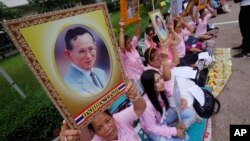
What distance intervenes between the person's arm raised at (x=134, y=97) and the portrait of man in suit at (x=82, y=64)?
22cm

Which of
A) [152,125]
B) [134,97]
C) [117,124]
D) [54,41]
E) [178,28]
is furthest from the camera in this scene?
[178,28]

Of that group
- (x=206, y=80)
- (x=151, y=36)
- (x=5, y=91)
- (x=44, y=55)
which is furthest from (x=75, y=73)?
(x=5, y=91)

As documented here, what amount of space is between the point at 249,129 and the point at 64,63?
268cm

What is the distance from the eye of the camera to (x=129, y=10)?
11.3ft

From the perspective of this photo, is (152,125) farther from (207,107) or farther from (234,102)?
(234,102)

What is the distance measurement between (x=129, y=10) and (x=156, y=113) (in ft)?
5.88

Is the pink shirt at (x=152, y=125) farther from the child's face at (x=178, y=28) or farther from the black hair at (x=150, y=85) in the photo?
the child's face at (x=178, y=28)

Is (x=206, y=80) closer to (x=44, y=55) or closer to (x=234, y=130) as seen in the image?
(x=234, y=130)

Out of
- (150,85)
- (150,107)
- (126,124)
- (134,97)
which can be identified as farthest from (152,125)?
(134,97)

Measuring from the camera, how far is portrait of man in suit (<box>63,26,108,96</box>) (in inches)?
48.1

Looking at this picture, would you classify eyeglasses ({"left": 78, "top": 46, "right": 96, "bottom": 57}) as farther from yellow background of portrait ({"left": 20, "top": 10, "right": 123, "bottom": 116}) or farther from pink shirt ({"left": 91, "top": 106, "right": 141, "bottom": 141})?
pink shirt ({"left": 91, "top": 106, "right": 141, "bottom": 141})

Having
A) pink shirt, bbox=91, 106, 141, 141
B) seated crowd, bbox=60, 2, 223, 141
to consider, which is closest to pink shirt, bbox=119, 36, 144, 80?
seated crowd, bbox=60, 2, 223, 141

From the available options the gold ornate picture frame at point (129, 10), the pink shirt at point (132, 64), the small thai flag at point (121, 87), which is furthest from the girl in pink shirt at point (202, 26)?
the small thai flag at point (121, 87)

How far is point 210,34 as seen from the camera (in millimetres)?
6328
